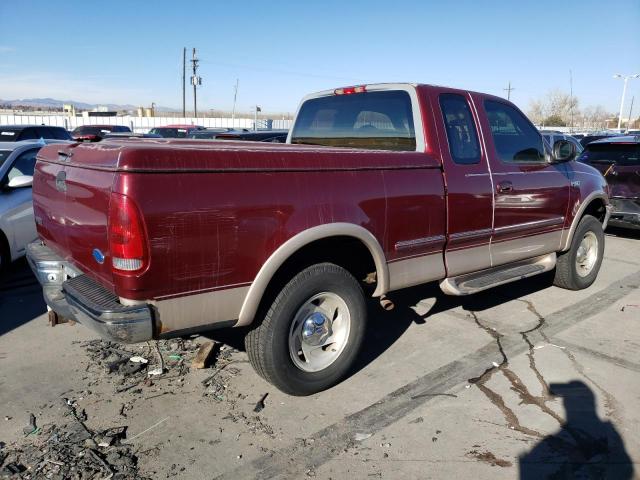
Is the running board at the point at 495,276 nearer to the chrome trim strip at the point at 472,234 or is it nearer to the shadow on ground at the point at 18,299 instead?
the chrome trim strip at the point at 472,234

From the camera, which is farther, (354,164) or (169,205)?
(354,164)

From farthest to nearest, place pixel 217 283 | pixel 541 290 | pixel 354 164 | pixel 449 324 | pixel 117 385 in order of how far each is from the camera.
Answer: pixel 541 290, pixel 449 324, pixel 117 385, pixel 354 164, pixel 217 283

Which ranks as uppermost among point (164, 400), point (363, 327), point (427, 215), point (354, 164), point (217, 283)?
point (354, 164)

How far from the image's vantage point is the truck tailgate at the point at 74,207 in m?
2.88

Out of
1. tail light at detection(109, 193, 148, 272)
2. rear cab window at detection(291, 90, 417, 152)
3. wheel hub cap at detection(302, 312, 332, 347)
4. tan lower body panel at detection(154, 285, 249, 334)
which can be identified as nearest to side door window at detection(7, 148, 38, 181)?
rear cab window at detection(291, 90, 417, 152)

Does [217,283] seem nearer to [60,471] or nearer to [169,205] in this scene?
[169,205]

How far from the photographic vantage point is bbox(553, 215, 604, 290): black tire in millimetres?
5934

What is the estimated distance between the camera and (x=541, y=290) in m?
6.27

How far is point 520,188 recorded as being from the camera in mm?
4844

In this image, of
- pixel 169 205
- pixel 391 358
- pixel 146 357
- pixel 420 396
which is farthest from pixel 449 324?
pixel 169 205

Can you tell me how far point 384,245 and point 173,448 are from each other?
1857mm

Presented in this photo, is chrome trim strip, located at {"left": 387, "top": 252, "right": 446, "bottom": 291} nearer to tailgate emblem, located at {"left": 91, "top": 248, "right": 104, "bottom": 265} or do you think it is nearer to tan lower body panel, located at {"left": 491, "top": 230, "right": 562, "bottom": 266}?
tan lower body panel, located at {"left": 491, "top": 230, "right": 562, "bottom": 266}

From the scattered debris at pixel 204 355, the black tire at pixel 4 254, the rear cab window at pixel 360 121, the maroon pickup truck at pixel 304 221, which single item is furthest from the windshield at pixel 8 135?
the scattered debris at pixel 204 355

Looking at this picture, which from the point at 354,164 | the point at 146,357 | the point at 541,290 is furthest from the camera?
the point at 541,290
